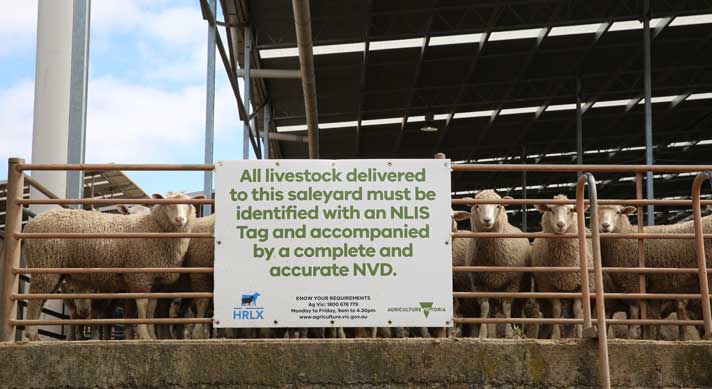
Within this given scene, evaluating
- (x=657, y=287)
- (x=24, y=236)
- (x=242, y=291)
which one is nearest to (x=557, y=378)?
(x=242, y=291)

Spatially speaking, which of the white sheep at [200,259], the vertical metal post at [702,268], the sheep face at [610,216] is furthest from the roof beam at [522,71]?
the vertical metal post at [702,268]

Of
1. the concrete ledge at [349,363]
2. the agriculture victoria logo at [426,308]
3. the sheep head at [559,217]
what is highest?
the sheep head at [559,217]

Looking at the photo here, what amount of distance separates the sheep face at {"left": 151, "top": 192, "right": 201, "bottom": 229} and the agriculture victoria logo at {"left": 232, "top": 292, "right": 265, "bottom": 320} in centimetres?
279

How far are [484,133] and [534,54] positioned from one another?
6.75m

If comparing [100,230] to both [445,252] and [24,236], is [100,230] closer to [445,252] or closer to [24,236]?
[24,236]

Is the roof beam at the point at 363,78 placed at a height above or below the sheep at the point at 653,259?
above

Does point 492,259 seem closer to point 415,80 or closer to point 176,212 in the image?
point 176,212

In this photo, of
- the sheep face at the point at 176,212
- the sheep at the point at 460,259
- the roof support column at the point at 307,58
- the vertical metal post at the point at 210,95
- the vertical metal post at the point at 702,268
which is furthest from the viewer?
the vertical metal post at the point at 210,95

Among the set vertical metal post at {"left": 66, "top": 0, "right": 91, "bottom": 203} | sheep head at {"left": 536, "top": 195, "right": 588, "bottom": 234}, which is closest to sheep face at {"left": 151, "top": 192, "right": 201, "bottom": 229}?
vertical metal post at {"left": 66, "top": 0, "right": 91, "bottom": 203}

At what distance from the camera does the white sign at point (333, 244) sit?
6.30m

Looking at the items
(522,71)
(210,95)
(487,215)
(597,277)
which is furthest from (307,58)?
(597,277)

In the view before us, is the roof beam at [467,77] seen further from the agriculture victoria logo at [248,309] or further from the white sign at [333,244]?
the agriculture victoria logo at [248,309]

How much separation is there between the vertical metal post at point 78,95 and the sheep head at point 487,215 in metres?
4.32

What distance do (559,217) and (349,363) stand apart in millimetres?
3619
